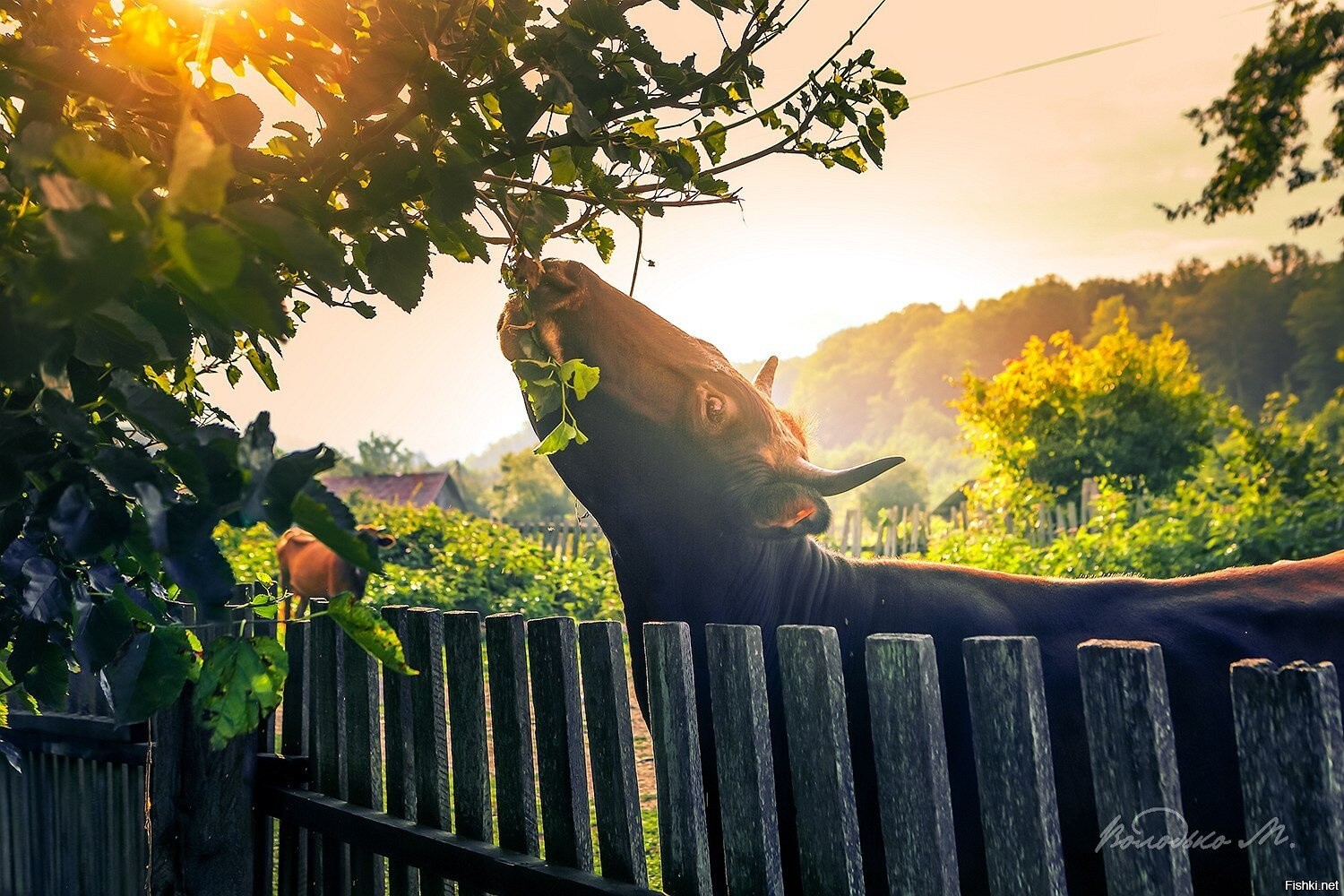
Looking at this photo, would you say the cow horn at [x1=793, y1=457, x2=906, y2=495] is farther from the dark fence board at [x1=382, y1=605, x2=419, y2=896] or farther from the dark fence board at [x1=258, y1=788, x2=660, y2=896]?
the dark fence board at [x1=382, y1=605, x2=419, y2=896]

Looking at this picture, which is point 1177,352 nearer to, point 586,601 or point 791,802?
point 586,601

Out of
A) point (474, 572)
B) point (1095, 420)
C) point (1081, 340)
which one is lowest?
point (474, 572)

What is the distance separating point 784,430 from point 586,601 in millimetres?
10951

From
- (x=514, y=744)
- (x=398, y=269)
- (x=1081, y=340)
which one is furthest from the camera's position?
(x=1081, y=340)

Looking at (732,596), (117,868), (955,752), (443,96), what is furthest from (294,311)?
(117,868)

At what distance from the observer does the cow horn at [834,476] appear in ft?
7.73

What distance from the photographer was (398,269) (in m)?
1.76

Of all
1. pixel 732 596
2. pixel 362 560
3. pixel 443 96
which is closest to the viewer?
pixel 362 560

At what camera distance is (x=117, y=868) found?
143 inches

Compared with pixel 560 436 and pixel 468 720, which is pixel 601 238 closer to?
pixel 560 436

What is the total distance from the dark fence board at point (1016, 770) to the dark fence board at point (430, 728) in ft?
5.36

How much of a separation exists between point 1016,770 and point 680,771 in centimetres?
78

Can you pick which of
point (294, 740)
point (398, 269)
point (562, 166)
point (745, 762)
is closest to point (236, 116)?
point (398, 269)

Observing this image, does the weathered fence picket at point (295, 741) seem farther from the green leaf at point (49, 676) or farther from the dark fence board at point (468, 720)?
the green leaf at point (49, 676)
